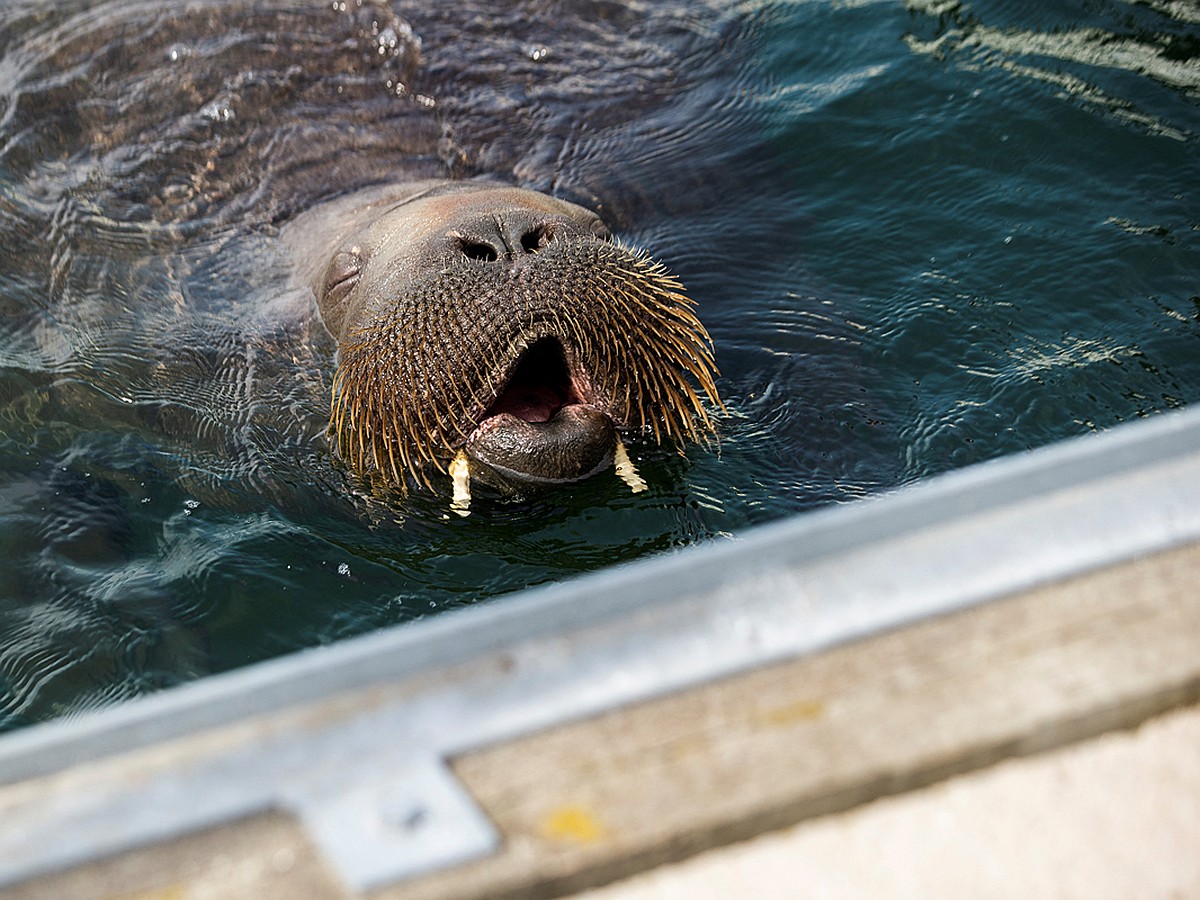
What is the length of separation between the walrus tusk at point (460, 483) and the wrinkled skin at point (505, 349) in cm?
3

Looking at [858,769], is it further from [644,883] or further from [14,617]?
[14,617]

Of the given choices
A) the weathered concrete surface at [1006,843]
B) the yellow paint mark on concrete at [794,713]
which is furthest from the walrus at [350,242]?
the weathered concrete surface at [1006,843]

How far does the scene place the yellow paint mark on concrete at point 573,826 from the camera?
5.40ft

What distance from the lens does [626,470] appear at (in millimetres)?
4820

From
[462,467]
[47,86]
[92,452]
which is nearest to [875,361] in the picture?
[462,467]

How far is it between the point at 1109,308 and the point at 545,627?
15.2 ft

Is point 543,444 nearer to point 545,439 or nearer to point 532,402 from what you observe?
point 545,439

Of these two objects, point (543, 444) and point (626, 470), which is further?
point (626, 470)

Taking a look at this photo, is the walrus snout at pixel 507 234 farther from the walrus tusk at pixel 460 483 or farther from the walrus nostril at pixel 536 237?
the walrus tusk at pixel 460 483

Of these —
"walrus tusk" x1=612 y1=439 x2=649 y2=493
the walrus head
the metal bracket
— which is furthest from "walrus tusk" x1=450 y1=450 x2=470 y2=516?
the metal bracket

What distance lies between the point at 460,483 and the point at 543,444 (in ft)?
1.28

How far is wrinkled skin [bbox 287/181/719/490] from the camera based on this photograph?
4.39 m

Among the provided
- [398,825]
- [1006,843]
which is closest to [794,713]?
[1006,843]

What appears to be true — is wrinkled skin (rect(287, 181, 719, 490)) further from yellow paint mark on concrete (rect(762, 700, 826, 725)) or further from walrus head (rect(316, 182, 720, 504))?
yellow paint mark on concrete (rect(762, 700, 826, 725))
